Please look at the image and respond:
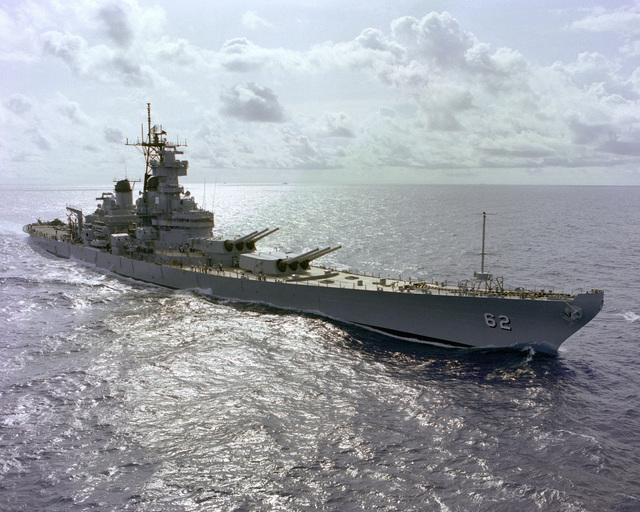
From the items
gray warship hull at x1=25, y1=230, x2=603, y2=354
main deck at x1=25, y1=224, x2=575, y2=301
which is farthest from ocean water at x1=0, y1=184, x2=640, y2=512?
main deck at x1=25, y1=224, x2=575, y2=301

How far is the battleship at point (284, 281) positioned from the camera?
977 inches

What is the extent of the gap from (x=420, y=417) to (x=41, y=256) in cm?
5427

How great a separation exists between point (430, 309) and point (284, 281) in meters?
10.7

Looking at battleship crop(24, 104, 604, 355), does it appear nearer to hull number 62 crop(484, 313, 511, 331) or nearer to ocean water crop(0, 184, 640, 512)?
hull number 62 crop(484, 313, 511, 331)

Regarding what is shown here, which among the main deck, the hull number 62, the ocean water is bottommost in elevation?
the ocean water

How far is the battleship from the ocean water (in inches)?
47.2

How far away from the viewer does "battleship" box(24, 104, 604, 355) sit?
24.8 m

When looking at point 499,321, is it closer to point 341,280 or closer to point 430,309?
point 430,309

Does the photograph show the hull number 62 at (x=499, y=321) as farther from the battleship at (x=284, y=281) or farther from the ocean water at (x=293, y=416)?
the ocean water at (x=293, y=416)

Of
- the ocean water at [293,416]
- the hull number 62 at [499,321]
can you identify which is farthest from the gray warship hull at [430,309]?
the ocean water at [293,416]

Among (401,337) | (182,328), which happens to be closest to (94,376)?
(182,328)

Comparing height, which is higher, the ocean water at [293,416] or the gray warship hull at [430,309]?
the gray warship hull at [430,309]

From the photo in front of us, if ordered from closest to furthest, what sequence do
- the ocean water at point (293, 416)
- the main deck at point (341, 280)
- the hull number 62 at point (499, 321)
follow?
the ocean water at point (293, 416)
the hull number 62 at point (499, 321)
the main deck at point (341, 280)

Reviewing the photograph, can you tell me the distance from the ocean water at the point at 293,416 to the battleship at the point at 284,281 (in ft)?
3.94
